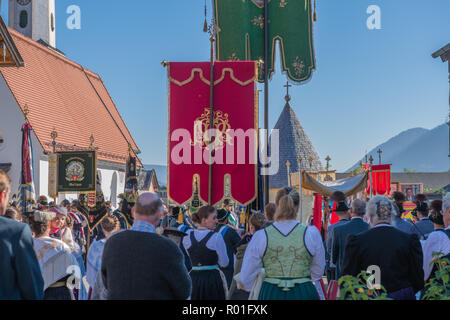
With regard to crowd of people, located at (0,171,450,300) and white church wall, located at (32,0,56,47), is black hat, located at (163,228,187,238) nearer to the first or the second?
crowd of people, located at (0,171,450,300)

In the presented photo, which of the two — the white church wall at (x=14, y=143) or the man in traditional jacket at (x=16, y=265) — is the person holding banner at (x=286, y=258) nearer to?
the man in traditional jacket at (x=16, y=265)

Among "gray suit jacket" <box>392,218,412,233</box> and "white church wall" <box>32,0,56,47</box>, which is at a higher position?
"white church wall" <box>32,0,56,47</box>

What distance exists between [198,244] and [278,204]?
6.34 ft

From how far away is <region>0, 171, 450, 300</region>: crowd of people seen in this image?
407 cm

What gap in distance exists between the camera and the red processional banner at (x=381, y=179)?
49.8ft

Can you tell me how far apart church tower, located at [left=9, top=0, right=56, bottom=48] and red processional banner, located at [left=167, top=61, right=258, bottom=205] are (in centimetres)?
4236

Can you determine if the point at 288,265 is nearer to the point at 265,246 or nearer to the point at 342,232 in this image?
the point at 265,246

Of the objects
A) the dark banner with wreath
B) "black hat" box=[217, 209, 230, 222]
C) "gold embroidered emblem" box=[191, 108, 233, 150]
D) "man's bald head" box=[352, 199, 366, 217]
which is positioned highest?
"gold embroidered emblem" box=[191, 108, 233, 150]

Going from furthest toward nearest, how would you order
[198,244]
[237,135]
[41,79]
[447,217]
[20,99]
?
[41,79]
[20,99]
[237,135]
[198,244]
[447,217]

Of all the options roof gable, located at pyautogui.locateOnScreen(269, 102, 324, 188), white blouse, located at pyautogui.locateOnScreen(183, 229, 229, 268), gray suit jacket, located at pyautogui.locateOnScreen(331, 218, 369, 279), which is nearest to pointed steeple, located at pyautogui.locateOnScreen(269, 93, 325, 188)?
roof gable, located at pyautogui.locateOnScreen(269, 102, 324, 188)

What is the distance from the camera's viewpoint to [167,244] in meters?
4.12

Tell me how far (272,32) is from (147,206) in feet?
22.4
